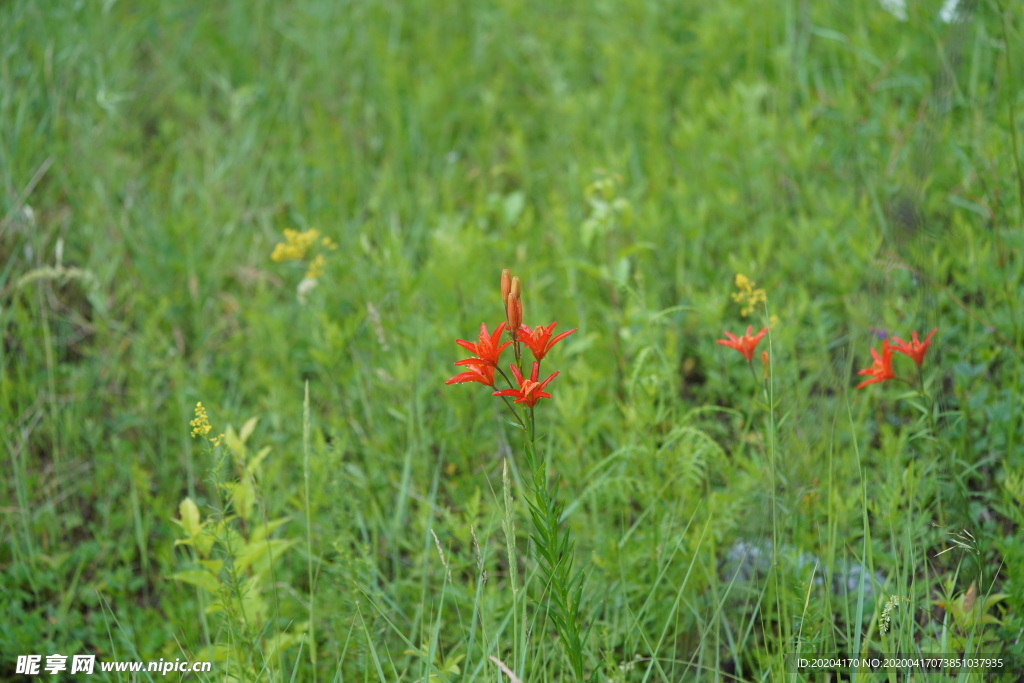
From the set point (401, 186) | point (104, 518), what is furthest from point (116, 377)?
point (401, 186)

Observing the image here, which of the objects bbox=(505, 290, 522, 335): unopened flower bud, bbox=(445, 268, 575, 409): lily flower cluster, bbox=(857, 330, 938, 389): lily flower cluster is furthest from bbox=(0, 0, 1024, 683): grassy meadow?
bbox=(505, 290, 522, 335): unopened flower bud

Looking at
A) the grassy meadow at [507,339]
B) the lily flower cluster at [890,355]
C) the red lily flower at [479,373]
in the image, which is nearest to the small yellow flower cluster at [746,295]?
the grassy meadow at [507,339]

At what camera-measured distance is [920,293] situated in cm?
239

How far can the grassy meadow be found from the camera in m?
1.93

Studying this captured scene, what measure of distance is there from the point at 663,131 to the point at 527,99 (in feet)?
2.92

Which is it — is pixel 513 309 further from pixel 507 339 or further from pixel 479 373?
pixel 507 339

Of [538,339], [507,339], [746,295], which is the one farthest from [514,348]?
[507,339]

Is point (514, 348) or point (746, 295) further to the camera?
point (746, 295)

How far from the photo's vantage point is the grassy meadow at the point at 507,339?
1931mm

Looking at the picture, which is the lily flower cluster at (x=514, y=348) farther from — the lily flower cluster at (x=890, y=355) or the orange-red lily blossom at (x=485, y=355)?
the lily flower cluster at (x=890, y=355)

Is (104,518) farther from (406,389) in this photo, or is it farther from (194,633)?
(406,389)

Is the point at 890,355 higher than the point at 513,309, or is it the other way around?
the point at 513,309

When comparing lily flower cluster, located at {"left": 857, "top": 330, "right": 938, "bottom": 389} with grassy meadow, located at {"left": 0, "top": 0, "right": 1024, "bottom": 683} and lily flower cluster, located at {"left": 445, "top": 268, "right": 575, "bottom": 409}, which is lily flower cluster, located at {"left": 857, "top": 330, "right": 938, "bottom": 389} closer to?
grassy meadow, located at {"left": 0, "top": 0, "right": 1024, "bottom": 683}

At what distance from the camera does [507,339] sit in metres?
2.50
